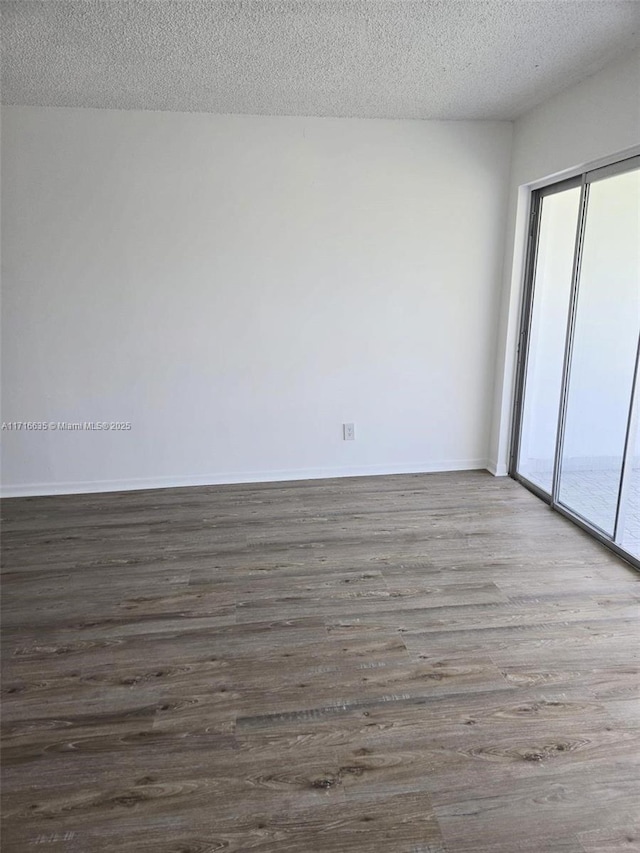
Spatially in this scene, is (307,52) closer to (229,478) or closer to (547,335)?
(547,335)

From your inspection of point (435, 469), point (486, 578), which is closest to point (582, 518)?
point (486, 578)

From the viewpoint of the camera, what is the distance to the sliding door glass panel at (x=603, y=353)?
9.80 ft

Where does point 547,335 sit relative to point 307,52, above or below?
below

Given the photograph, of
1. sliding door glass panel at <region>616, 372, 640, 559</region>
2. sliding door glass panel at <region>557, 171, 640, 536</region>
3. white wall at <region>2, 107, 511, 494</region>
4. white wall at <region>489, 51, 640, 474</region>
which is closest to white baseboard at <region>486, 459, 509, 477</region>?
white wall at <region>489, 51, 640, 474</region>

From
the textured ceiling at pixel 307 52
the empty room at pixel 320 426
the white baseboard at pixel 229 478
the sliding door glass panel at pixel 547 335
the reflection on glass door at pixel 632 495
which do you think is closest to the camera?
the empty room at pixel 320 426

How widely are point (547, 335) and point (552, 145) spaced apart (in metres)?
1.18

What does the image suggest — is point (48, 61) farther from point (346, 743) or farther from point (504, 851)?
point (504, 851)

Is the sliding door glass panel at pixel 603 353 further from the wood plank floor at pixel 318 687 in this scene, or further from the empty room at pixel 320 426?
the wood plank floor at pixel 318 687

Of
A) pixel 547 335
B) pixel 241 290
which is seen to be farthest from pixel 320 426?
pixel 547 335

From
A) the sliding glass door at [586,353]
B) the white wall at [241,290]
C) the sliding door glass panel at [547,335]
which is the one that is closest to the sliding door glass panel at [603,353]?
the sliding glass door at [586,353]

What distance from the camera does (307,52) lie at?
2.69m

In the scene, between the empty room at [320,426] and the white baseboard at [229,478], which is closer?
the empty room at [320,426]

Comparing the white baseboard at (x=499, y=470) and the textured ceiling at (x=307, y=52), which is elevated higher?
the textured ceiling at (x=307, y=52)

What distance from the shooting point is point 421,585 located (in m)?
2.80
